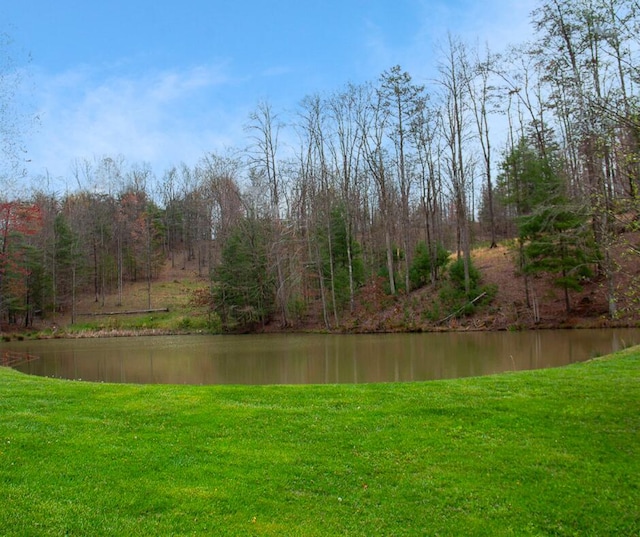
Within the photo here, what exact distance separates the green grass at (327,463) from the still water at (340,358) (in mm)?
5105

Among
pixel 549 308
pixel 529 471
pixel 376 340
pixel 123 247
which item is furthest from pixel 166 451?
pixel 123 247

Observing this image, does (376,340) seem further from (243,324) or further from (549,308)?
(243,324)

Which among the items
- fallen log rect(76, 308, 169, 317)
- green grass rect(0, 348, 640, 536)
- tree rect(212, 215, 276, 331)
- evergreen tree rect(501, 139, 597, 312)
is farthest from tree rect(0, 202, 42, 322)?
green grass rect(0, 348, 640, 536)

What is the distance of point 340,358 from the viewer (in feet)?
54.3

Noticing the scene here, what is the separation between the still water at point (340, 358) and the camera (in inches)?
514

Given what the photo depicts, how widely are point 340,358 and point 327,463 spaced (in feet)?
37.9

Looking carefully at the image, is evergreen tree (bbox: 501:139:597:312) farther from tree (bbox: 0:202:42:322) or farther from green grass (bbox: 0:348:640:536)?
tree (bbox: 0:202:42:322)

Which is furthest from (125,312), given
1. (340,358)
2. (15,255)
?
(340,358)

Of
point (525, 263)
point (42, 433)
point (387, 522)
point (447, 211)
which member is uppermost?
point (447, 211)

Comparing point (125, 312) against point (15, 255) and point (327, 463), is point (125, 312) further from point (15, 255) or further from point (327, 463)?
point (327, 463)

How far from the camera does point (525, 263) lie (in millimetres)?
24391

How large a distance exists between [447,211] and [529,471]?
47.4 metres

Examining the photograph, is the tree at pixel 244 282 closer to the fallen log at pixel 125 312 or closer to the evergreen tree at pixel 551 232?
the fallen log at pixel 125 312

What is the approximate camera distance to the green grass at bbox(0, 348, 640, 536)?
396 cm
